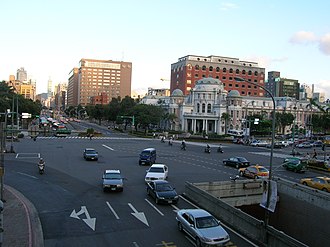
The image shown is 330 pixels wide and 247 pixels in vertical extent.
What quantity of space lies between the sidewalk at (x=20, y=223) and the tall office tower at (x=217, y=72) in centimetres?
13208

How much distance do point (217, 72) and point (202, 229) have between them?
478 feet

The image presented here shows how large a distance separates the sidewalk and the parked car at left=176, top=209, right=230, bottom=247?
6831 millimetres

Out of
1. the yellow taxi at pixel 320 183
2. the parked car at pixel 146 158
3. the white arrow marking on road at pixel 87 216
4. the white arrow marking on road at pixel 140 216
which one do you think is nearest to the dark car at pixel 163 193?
the white arrow marking on road at pixel 140 216

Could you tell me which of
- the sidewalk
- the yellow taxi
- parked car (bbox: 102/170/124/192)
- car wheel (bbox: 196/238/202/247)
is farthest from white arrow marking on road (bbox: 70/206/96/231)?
the yellow taxi

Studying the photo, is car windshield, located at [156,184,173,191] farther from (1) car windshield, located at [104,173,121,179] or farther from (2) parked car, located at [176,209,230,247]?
(2) parked car, located at [176,209,230,247]

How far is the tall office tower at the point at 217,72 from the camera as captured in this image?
152875 millimetres

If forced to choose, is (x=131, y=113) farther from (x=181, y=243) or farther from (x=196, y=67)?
(x=181, y=243)

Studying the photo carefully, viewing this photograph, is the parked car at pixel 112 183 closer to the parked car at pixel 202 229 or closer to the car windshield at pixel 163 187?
the car windshield at pixel 163 187

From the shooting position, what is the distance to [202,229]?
16.7 meters

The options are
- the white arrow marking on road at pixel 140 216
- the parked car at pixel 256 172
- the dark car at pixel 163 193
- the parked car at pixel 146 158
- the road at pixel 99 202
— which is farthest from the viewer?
the parked car at pixel 146 158

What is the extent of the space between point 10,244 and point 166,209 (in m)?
9.68

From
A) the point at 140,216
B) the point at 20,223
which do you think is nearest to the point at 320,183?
the point at 140,216

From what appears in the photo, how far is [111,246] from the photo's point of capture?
52.7 feet

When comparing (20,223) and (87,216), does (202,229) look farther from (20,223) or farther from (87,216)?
(20,223)
